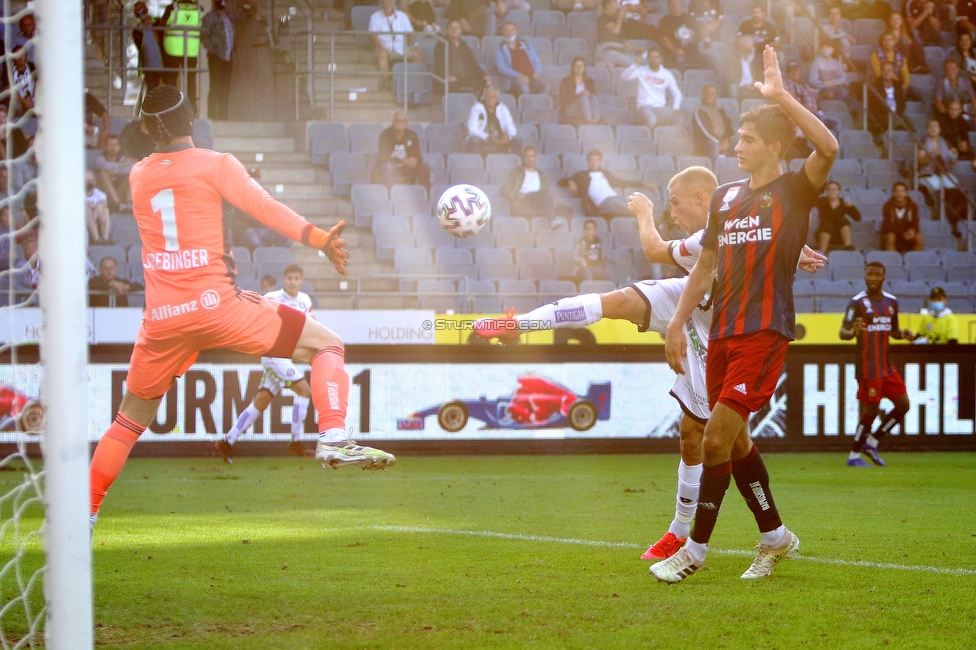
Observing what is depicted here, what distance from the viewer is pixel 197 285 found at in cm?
539

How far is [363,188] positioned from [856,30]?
10550 millimetres

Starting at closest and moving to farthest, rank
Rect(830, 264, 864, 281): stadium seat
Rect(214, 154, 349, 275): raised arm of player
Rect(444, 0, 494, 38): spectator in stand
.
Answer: Rect(214, 154, 349, 275): raised arm of player
Rect(830, 264, 864, 281): stadium seat
Rect(444, 0, 494, 38): spectator in stand

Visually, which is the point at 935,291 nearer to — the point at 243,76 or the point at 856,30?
the point at 856,30

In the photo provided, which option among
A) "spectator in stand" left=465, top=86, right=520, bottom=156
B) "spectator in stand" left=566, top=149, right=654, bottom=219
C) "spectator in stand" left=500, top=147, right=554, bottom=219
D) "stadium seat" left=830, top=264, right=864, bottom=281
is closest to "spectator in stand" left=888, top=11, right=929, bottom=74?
"stadium seat" left=830, top=264, right=864, bottom=281

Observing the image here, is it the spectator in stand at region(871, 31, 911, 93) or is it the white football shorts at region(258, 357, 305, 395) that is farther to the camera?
the spectator in stand at region(871, 31, 911, 93)

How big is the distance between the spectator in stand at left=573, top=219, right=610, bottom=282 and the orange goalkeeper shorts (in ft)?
38.7

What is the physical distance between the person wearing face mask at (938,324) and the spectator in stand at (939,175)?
3776 mm

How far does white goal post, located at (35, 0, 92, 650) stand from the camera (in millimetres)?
3363

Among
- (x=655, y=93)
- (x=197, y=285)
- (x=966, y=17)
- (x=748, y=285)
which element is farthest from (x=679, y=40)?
(x=197, y=285)

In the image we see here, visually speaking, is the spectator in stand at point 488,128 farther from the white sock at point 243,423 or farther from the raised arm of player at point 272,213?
the raised arm of player at point 272,213

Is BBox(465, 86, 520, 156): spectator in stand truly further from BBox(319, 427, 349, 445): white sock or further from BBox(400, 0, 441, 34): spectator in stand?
BBox(319, 427, 349, 445): white sock

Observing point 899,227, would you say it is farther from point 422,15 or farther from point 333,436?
point 333,436

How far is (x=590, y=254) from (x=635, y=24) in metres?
5.85

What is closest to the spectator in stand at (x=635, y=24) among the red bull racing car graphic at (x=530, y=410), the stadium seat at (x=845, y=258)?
the stadium seat at (x=845, y=258)
